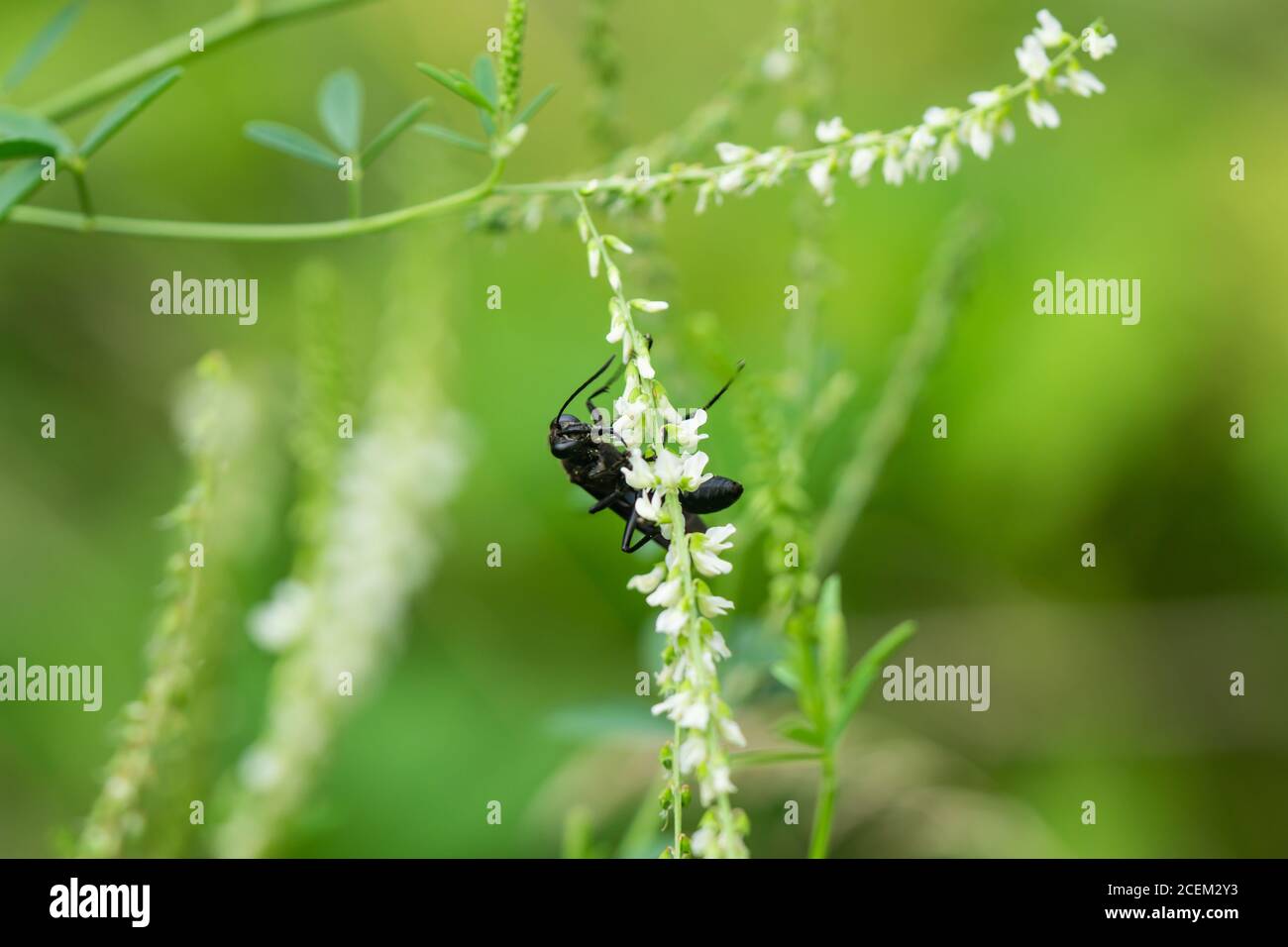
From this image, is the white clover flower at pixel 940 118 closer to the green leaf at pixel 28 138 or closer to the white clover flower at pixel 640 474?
the white clover flower at pixel 640 474

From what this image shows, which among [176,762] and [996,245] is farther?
[996,245]

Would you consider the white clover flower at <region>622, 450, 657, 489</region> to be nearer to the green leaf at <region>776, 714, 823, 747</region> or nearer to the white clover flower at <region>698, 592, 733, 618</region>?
the white clover flower at <region>698, 592, 733, 618</region>

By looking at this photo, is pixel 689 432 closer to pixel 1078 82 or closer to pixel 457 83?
pixel 457 83

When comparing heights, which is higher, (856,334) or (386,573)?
(856,334)

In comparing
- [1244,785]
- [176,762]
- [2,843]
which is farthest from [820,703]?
[2,843]

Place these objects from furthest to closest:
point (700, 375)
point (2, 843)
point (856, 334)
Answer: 1. point (856, 334)
2. point (2, 843)
3. point (700, 375)

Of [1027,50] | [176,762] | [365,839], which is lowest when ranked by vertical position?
[365,839]

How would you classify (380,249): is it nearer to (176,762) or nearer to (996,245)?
(996,245)
